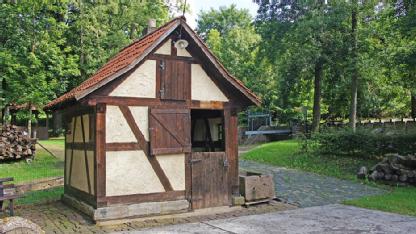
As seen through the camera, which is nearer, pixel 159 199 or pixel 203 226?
pixel 203 226

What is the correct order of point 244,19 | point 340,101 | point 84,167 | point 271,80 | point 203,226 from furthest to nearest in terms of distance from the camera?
point 244,19, point 271,80, point 340,101, point 84,167, point 203,226

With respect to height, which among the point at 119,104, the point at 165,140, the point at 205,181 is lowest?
the point at 205,181

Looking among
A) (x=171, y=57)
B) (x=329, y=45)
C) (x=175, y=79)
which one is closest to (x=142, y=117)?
(x=175, y=79)

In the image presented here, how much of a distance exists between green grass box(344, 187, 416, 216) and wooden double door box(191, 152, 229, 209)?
3.51 meters

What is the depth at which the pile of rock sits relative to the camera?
44.9 ft

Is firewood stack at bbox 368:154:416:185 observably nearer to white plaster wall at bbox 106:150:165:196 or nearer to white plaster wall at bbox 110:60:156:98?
white plaster wall at bbox 106:150:165:196

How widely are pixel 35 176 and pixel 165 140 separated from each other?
8.02 metres

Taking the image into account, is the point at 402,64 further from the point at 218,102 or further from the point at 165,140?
the point at 165,140

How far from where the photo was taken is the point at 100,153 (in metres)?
8.87

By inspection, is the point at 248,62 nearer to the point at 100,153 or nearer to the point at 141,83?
the point at 141,83

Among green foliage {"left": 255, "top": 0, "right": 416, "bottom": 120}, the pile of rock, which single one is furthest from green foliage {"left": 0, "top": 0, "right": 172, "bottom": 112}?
the pile of rock

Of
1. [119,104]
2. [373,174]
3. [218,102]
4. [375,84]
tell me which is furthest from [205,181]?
[375,84]

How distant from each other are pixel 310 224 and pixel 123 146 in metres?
4.37

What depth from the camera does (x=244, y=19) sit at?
5625 cm
